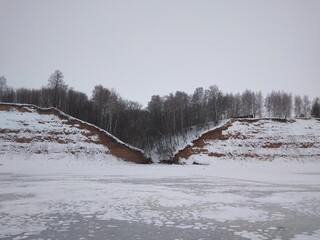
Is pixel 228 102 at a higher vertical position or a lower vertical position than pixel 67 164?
higher

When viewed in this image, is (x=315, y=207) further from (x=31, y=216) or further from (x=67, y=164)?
(x=67, y=164)

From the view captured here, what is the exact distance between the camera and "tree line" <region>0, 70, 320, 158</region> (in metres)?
62.7

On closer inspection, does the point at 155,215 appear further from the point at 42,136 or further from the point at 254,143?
the point at 254,143

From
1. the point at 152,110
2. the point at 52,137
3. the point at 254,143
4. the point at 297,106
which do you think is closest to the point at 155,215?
the point at 52,137

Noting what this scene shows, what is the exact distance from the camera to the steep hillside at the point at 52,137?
3600 centimetres

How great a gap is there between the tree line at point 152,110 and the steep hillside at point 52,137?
14.5 m

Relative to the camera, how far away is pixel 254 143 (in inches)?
1617

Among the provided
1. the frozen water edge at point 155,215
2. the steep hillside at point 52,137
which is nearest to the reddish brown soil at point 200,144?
the steep hillside at point 52,137

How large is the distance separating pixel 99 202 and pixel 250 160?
1244 inches

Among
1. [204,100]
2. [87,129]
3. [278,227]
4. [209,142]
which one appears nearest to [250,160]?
[209,142]

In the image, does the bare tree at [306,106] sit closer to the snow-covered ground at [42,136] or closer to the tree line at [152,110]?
the tree line at [152,110]

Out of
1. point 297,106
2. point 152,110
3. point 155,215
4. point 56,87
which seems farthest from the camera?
point 297,106

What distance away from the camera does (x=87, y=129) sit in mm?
40750

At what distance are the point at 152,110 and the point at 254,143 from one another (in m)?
35.3
